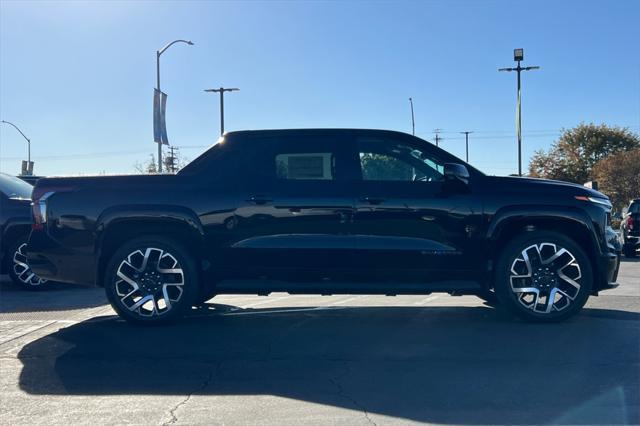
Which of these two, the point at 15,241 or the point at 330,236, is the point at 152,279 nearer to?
the point at 330,236

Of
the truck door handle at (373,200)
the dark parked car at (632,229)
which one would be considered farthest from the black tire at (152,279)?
the dark parked car at (632,229)

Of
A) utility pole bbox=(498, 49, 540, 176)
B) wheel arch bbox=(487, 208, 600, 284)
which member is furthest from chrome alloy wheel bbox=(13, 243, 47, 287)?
utility pole bbox=(498, 49, 540, 176)

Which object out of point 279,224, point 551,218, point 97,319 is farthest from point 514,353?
point 97,319

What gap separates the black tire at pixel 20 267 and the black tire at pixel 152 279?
367 cm

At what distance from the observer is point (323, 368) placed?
4.93 m

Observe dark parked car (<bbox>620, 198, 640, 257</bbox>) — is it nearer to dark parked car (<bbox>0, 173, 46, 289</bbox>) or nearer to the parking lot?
the parking lot

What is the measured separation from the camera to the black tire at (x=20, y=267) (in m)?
9.29

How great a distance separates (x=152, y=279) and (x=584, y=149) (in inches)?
2281

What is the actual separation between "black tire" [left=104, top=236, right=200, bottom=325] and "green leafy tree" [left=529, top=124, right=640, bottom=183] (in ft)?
179

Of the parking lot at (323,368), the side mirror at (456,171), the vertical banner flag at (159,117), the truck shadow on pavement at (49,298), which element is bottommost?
the truck shadow on pavement at (49,298)

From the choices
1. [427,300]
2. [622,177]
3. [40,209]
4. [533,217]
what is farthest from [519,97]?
[40,209]

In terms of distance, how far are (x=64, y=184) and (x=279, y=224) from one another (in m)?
2.19

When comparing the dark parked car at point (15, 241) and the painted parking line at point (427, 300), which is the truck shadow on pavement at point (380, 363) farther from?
the dark parked car at point (15, 241)

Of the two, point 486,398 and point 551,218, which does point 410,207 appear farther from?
point 486,398
